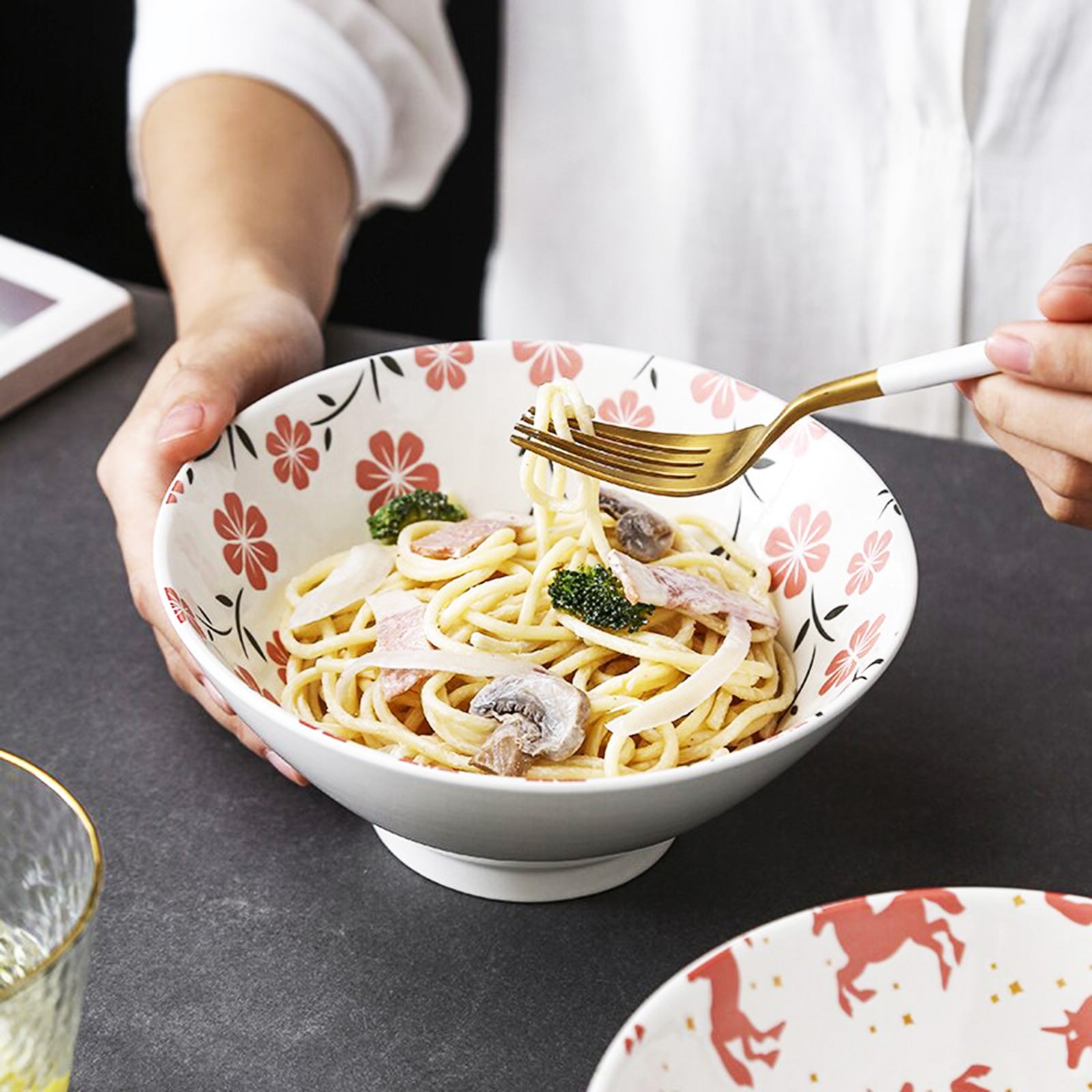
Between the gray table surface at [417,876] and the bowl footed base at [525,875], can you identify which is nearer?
the gray table surface at [417,876]

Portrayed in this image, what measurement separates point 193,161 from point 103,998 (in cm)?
134

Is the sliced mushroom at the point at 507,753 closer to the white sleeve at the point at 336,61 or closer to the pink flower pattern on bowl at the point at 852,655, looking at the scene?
the pink flower pattern on bowl at the point at 852,655

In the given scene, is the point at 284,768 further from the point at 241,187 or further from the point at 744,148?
the point at 744,148

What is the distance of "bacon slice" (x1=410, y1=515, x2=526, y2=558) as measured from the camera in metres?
1.49

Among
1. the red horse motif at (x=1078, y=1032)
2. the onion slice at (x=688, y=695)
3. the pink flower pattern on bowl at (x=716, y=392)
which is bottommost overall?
the onion slice at (x=688, y=695)

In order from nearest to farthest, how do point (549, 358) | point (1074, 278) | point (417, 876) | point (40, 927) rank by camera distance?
point (40, 927), point (1074, 278), point (417, 876), point (549, 358)

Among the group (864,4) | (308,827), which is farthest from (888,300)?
(308,827)

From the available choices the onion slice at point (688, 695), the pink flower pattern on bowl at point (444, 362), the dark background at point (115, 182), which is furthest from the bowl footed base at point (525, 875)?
the dark background at point (115, 182)

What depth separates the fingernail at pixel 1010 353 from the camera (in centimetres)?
116

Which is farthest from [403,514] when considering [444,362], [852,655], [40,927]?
[40,927]

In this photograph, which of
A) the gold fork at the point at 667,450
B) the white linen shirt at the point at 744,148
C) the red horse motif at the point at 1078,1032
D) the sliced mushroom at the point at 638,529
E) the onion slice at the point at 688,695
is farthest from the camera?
the white linen shirt at the point at 744,148

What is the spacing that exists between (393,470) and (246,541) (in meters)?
0.24

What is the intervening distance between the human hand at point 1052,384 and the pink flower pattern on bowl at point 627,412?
1.36 ft

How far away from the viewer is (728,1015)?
0.85 meters
